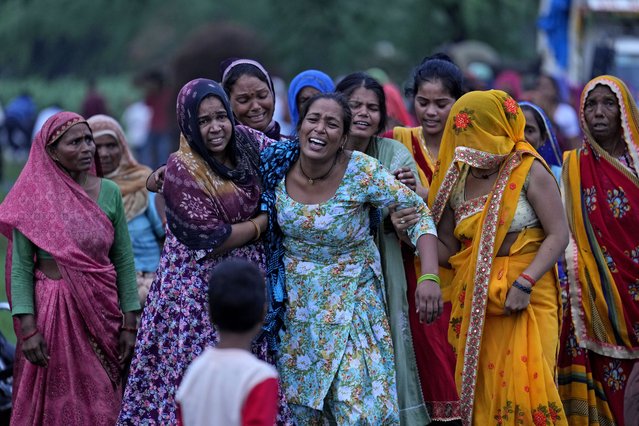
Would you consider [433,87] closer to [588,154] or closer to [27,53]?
[588,154]

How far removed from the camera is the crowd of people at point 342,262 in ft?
17.8

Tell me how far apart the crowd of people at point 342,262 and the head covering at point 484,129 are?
0.03 ft

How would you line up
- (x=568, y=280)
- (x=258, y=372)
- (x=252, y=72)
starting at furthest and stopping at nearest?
(x=568, y=280)
(x=252, y=72)
(x=258, y=372)

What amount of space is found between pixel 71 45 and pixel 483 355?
114ft

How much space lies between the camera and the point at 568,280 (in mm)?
6703

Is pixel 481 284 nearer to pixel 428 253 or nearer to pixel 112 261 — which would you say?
pixel 428 253

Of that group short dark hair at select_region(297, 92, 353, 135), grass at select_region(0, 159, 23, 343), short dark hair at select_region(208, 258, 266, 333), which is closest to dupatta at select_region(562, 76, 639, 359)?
short dark hair at select_region(297, 92, 353, 135)

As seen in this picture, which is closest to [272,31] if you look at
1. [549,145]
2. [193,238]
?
[549,145]

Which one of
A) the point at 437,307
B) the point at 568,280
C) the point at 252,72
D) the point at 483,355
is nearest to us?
the point at 437,307

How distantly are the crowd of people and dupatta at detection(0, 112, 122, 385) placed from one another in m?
0.01

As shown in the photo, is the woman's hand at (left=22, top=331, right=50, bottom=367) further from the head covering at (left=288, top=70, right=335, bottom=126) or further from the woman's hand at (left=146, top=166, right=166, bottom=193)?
the head covering at (left=288, top=70, right=335, bottom=126)

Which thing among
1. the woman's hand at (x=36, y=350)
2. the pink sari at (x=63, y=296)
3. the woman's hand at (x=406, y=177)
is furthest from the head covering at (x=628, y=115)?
the woman's hand at (x=36, y=350)

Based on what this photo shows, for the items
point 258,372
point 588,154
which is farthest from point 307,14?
point 258,372

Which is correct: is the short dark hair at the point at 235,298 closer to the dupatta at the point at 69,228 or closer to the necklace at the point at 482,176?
the dupatta at the point at 69,228
